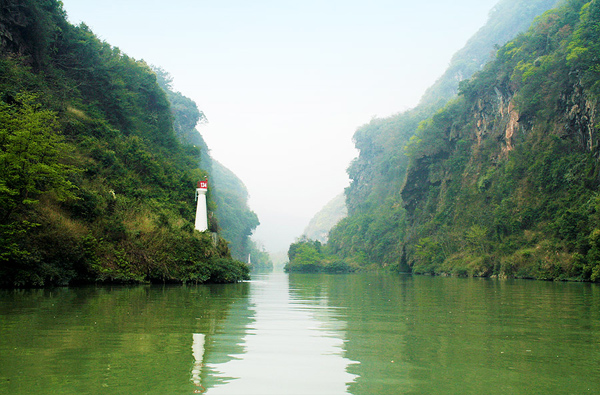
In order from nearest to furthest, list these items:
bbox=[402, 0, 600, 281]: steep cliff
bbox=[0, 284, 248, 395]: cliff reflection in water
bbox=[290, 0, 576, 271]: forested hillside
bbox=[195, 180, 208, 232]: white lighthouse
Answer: bbox=[0, 284, 248, 395]: cliff reflection in water
bbox=[195, 180, 208, 232]: white lighthouse
bbox=[402, 0, 600, 281]: steep cliff
bbox=[290, 0, 576, 271]: forested hillside

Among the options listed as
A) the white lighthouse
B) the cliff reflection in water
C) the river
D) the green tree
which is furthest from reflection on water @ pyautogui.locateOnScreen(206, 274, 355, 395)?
the white lighthouse

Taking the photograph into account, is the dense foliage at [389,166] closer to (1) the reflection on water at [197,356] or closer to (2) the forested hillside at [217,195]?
(2) the forested hillside at [217,195]

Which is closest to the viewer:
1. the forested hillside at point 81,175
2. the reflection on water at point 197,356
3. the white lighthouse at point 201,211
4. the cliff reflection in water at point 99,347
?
the cliff reflection in water at point 99,347

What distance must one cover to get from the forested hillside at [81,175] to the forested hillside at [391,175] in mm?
40172

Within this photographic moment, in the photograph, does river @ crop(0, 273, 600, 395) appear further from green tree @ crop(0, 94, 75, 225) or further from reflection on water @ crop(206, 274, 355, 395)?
green tree @ crop(0, 94, 75, 225)

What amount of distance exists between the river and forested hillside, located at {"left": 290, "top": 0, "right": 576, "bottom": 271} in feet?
180

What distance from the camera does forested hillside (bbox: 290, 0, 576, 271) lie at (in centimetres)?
7770

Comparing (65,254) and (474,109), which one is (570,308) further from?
(474,109)

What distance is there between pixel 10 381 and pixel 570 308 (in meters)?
11.4

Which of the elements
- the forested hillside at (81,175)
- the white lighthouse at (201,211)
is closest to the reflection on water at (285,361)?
the forested hillside at (81,175)

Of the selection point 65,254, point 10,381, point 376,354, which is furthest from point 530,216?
point 10,381

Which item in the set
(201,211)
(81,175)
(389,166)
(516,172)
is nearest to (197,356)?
(81,175)

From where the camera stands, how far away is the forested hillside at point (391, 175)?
255 ft

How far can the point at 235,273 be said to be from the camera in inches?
998
